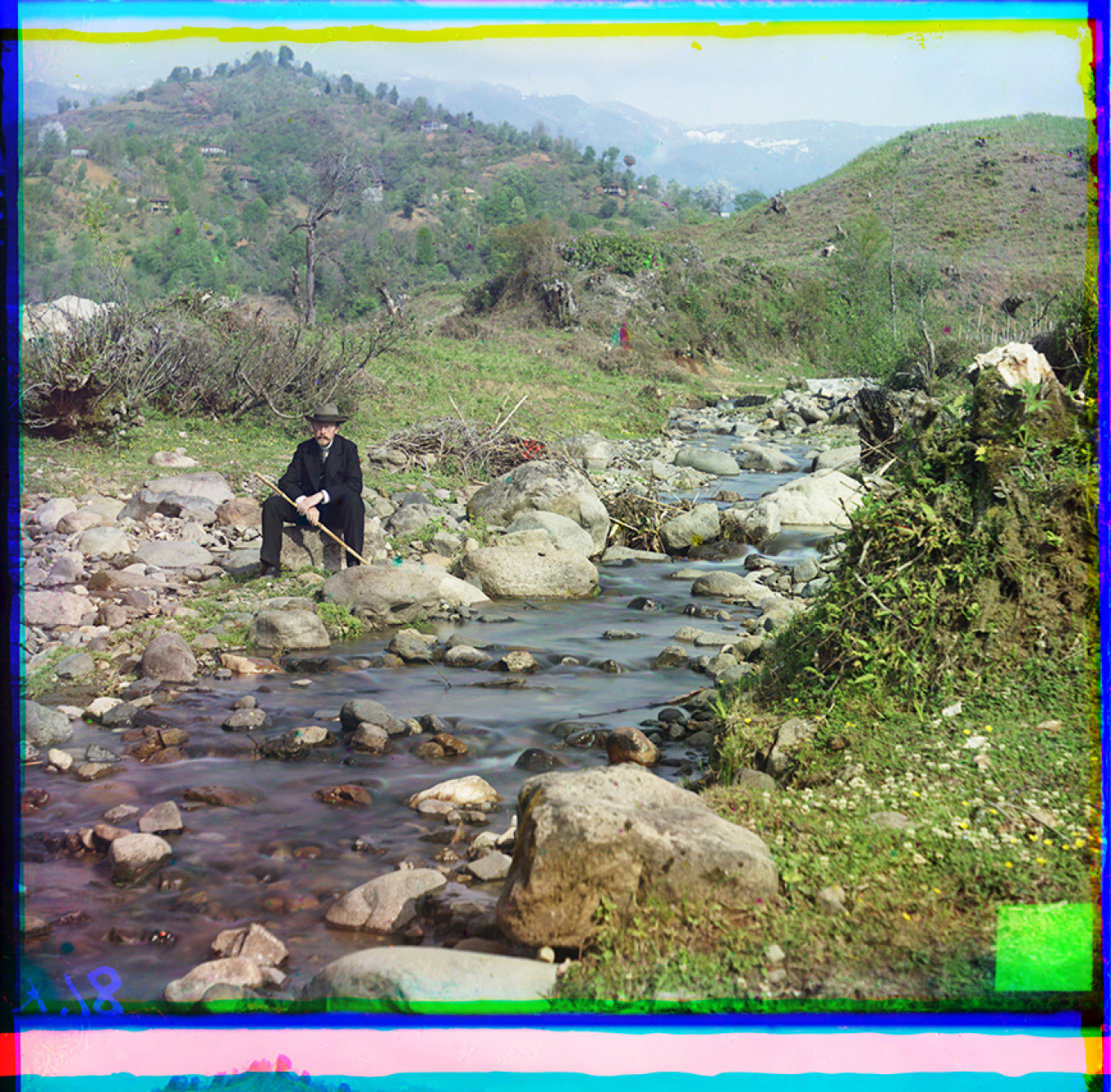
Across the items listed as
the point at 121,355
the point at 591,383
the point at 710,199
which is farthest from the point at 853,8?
the point at 710,199

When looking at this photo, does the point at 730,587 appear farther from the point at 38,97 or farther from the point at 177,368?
the point at 177,368

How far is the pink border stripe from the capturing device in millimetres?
2152

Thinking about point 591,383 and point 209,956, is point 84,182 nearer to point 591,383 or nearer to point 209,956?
point 591,383

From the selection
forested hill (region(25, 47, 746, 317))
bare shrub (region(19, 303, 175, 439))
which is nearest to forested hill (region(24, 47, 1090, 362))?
forested hill (region(25, 47, 746, 317))

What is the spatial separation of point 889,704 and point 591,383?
19.7 m

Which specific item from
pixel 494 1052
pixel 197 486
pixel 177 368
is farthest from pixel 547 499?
pixel 494 1052

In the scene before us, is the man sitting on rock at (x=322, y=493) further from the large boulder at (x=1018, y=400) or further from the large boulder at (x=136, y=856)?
the large boulder at (x=1018, y=400)

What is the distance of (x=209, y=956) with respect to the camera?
3.47 metres

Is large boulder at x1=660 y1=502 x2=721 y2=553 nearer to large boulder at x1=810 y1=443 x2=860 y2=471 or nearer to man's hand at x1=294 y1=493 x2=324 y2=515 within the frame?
man's hand at x1=294 y1=493 x2=324 y2=515

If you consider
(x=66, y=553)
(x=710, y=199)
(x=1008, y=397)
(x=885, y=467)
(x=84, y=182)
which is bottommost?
(x=66, y=553)

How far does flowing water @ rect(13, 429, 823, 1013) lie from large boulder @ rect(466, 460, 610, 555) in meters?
2.33

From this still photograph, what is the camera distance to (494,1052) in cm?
217

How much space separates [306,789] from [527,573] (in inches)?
173

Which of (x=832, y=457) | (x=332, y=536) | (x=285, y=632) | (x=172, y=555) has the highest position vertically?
(x=832, y=457)
